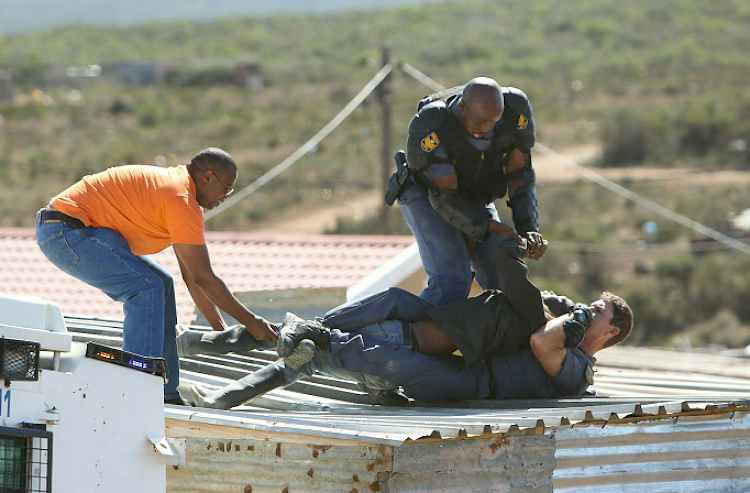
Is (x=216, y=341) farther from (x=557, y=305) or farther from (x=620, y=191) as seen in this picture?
(x=620, y=191)

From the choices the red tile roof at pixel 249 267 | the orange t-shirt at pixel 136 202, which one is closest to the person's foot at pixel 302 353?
the orange t-shirt at pixel 136 202

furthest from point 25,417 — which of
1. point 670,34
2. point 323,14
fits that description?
point 323,14

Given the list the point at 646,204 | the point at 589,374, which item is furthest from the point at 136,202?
the point at 646,204

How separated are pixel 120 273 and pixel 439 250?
5.87 ft

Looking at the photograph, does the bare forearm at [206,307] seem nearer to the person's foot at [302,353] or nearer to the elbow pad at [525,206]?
the person's foot at [302,353]

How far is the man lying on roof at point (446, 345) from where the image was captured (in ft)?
17.3

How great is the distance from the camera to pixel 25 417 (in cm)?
345

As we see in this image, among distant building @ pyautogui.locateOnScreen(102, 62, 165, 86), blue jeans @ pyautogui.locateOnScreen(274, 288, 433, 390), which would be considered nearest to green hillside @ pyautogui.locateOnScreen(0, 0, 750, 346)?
distant building @ pyautogui.locateOnScreen(102, 62, 165, 86)

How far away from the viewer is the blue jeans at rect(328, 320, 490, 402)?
17.5 ft

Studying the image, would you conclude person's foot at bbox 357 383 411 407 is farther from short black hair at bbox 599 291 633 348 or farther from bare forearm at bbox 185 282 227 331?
short black hair at bbox 599 291 633 348

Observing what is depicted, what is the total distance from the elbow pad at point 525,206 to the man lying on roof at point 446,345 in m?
0.49

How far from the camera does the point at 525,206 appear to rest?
19.5 ft

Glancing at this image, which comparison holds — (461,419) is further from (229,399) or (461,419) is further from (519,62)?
(519,62)

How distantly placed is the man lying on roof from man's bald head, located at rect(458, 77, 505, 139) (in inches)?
27.8
